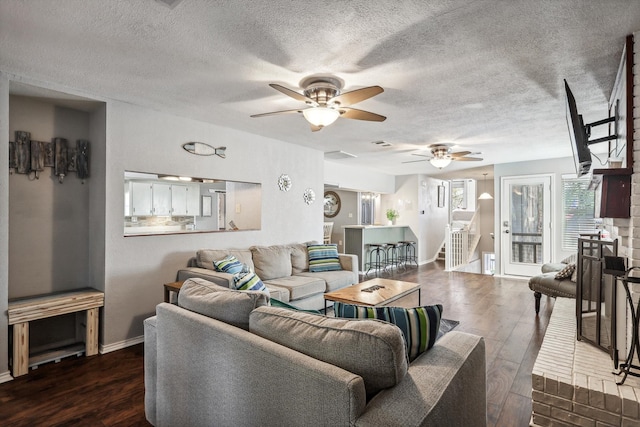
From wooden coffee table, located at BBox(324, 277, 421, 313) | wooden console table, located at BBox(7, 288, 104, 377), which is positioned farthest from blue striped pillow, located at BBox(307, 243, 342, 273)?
wooden console table, located at BBox(7, 288, 104, 377)

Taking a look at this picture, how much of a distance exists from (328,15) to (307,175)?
12.5 feet

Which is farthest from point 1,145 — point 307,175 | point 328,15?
point 307,175

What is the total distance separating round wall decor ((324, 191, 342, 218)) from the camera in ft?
33.2

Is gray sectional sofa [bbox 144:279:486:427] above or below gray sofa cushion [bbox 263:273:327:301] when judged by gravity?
above

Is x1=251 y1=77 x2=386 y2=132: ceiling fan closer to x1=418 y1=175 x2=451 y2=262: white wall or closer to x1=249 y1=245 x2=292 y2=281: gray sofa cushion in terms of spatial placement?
x1=249 y1=245 x2=292 y2=281: gray sofa cushion

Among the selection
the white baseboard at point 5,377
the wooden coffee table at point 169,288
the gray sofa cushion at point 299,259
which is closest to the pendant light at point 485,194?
the gray sofa cushion at point 299,259

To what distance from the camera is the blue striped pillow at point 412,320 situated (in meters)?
1.50

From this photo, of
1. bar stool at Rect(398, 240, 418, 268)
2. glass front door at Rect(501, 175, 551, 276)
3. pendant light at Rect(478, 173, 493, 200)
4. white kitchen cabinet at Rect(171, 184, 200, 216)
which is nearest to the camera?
white kitchen cabinet at Rect(171, 184, 200, 216)

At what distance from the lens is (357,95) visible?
8.46ft

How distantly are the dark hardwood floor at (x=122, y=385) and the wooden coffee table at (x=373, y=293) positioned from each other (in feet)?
2.91

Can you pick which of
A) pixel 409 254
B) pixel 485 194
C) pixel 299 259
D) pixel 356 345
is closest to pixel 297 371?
pixel 356 345

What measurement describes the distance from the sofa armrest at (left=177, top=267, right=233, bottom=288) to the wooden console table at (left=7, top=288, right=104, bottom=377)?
0.80 m

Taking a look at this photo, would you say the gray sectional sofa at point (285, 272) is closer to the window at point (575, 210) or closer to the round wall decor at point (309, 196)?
the round wall decor at point (309, 196)

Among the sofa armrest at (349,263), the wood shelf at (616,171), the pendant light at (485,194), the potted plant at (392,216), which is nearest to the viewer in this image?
the wood shelf at (616,171)
